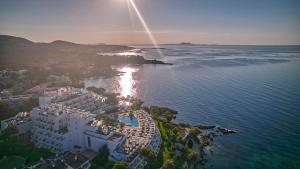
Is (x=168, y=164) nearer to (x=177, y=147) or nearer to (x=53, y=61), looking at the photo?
(x=177, y=147)

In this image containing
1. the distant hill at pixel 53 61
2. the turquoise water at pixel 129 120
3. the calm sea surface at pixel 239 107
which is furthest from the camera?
the distant hill at pixel 53 61

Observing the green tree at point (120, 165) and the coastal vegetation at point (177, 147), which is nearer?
the green tree at point (120, 165)

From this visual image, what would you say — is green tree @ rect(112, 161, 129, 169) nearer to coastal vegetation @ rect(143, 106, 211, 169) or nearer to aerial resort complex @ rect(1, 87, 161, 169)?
aerial resort complex @ rect(1, 87, 161, 169)

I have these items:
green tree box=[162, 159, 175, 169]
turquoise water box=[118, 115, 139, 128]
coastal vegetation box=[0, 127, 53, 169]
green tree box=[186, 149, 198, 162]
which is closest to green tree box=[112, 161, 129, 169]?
green tree box=[162, 159, 175, 169]

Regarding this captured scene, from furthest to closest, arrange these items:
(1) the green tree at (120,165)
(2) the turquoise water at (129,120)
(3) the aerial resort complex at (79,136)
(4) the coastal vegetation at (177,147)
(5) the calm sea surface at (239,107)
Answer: (2) the turquoise water at (129,120) → (5) the calm sea surface at (239,107) → (4) the coastal vegetation at (177,147) → (3) the aerial resort complex at (79,136) → (1) the green tree at (120,165)

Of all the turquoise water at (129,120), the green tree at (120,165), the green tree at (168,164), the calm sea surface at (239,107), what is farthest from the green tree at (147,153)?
the turquoise water at (129,120)

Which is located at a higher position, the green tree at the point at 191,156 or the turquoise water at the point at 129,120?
the turquoise water at the point at 129,120

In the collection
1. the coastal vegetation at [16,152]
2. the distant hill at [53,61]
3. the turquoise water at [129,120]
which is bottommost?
the coastal vegetation at [16,152]

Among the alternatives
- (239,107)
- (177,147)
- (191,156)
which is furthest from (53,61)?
(191,156)

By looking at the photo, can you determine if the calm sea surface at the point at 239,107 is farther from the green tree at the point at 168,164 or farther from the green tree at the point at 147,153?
the green tree at the point at 147,153
